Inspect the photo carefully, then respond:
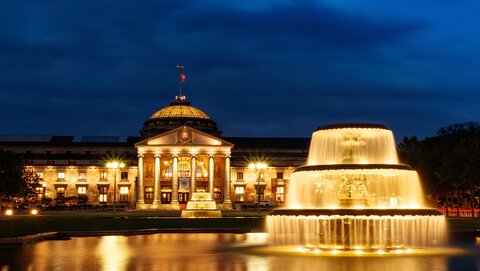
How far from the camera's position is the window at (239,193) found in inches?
Result: 5416

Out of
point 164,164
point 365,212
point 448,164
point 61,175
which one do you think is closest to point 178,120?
point 164,164

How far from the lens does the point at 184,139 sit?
128875mm

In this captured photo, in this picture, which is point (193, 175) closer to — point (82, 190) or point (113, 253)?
point (82, 190)

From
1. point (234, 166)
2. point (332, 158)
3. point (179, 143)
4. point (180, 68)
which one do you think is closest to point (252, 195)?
point (234, 166)

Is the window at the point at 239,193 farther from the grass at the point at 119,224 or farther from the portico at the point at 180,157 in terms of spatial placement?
the grass at the point at 119,224

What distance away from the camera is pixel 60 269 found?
20.6 metres

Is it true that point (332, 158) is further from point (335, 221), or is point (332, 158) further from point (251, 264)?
point (251, 264)

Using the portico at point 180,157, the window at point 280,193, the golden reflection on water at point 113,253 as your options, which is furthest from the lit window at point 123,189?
the golden reflection on water at point 113,253

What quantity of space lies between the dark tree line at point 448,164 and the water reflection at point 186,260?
48791 mm

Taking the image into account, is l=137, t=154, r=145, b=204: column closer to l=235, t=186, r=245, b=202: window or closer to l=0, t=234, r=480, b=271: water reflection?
l=235, t=186, r=245, b=202: window

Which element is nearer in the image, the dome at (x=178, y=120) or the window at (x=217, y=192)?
the window at (x=217, y=192)

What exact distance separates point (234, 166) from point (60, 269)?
118588 mm

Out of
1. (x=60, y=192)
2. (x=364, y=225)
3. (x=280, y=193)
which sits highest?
(x=60, y=192)

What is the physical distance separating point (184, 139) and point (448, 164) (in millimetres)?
61806
